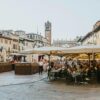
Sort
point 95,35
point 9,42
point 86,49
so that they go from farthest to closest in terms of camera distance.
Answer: point 9,42, point 95,35, point 86,49

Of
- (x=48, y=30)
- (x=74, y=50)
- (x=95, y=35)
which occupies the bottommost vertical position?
(x=74, y=50)

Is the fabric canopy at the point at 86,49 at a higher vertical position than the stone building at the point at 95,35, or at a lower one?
lower

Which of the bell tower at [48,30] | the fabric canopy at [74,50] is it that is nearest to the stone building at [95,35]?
the fabric canopy at [74,50]

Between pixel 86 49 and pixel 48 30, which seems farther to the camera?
pixel 48 30

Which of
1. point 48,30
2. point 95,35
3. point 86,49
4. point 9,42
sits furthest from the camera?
point 48,30

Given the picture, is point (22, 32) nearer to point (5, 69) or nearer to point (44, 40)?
point (44, 40)

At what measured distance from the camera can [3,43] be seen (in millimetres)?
93500

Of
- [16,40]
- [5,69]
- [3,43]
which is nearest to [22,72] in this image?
[5,69]

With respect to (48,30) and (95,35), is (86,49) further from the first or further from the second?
(48,30)

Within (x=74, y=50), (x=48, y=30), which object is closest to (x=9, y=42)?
(x=48, y=30)

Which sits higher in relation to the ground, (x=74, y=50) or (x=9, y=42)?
(x=9, y=42)

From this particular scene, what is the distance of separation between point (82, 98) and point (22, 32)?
115841mm

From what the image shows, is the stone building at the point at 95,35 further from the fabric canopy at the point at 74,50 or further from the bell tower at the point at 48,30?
the bell tower at the point at 48,30

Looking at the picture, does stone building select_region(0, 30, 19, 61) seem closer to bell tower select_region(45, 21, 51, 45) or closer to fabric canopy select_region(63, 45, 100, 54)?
bell tower select_region(45, 21, 51, 45)
